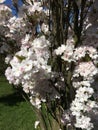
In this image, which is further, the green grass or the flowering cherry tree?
the green grass

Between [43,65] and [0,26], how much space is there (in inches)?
42.6

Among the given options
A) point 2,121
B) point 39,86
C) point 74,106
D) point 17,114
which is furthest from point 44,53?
point 17,114

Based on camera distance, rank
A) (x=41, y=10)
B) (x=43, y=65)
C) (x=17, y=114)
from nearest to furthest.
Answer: (x=43, y=65), (x=41, y=10), (x=17, y=114)

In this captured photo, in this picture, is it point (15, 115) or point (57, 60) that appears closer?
point (57, 60)

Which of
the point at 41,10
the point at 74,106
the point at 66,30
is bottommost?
the point at 74,106

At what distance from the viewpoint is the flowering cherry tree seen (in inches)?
118

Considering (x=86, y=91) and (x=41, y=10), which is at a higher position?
(x=41, y=10)

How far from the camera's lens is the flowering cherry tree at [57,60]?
3004 mm

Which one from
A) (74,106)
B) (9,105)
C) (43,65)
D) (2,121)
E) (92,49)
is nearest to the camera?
(43,65)

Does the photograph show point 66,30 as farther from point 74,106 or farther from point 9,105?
point 9,105

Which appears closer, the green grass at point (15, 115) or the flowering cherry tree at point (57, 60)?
the flowering cherry tree at point (57, 60)

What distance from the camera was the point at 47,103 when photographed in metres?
3.77

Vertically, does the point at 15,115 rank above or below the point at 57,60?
above

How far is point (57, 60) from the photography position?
11.9 feet
